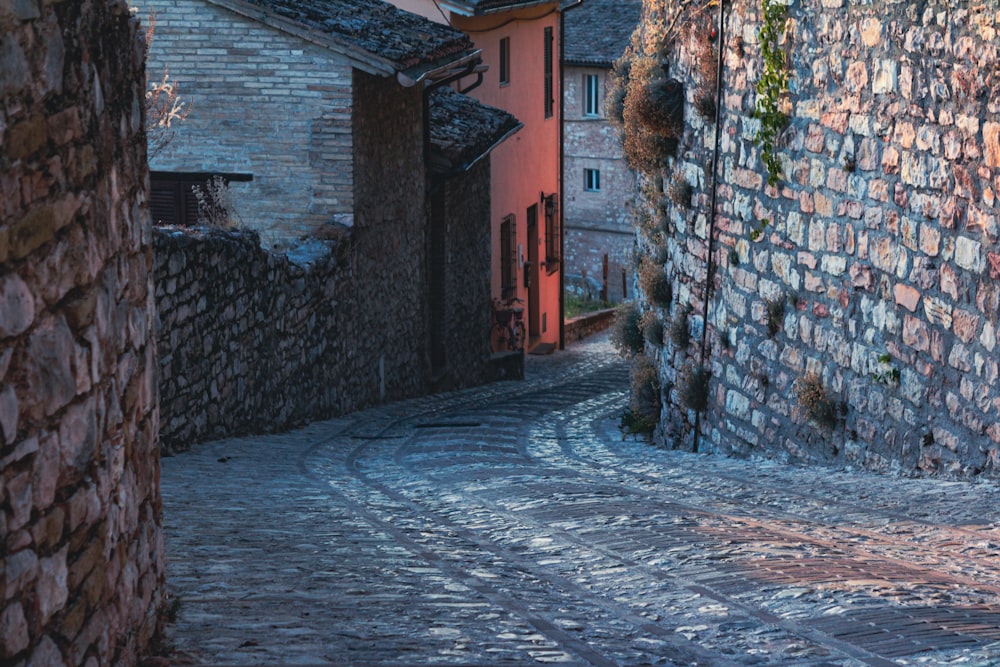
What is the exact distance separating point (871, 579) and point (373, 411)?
9.45 meters

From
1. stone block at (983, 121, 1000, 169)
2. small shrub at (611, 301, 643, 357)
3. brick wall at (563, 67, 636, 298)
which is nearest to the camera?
stone block at (983, 121, 1000, 169)

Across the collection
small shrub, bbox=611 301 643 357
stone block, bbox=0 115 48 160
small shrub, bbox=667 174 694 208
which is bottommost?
small shrub, bbox=611 301 643 357

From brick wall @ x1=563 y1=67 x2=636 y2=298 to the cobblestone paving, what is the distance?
26215 mm

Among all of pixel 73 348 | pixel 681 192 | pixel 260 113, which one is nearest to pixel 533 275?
pixel 260 113

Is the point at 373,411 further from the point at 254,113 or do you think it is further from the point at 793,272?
the point at 793,272

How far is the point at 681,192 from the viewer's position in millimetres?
10797

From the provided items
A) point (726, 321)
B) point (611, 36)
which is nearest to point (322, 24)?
point (726, 321)

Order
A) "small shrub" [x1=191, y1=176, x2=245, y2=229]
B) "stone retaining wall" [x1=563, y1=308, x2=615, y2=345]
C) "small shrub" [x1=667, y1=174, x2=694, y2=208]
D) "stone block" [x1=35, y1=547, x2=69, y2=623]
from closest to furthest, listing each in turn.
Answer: "stone block" [x1=35, y1=547, x2=69, y2=623] → "small shrub" [x1=667, y1=174, x2=694, y2=208] → "small shrub" [x1=191, y1=176, x2=245, y2=229] → "stone retaining wall" [x1=563, y1=308, x2=615, y2=345]

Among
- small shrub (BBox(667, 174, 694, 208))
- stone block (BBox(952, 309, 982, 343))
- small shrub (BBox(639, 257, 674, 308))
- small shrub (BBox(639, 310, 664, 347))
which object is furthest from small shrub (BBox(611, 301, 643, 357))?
stone block (BBox(952, 309, 982, 343))

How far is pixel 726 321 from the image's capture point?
10062 mm

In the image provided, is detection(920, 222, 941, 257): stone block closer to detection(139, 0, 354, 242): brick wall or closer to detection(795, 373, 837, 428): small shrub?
detection(795, 373, 837, 428): small shrub

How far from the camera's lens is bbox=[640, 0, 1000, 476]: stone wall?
260 inches

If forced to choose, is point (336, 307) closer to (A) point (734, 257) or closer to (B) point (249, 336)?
(B) point (249, 336)

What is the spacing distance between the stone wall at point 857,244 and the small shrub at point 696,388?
4.0 inches
